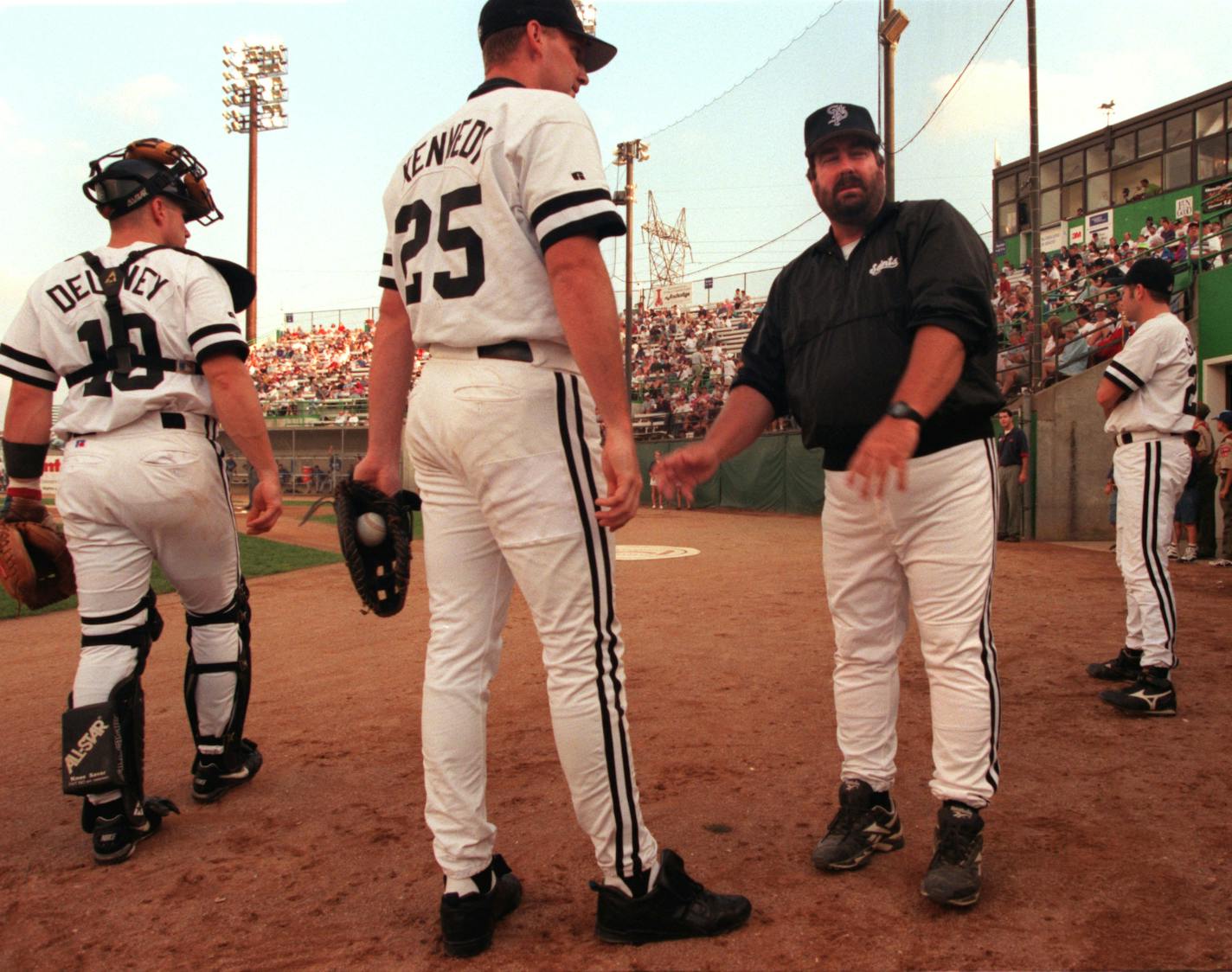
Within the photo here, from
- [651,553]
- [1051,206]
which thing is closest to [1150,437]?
[651,553]

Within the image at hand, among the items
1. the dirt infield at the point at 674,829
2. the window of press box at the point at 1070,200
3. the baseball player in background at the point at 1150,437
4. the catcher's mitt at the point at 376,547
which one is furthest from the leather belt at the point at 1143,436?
the window of press box at the point at 1070,200

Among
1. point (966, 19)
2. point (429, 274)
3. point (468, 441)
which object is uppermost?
point (966, 19)

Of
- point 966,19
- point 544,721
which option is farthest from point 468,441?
point 966,19

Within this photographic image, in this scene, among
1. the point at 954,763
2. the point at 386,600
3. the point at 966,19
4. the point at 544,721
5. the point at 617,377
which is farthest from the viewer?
the point at 966,19

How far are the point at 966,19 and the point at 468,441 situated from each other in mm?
17402

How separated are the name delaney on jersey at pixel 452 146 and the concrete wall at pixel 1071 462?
13241 mm

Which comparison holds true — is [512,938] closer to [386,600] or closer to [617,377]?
[386,600]

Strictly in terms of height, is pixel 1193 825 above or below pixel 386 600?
below

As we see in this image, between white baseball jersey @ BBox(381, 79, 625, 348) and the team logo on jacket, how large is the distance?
2.74 feet

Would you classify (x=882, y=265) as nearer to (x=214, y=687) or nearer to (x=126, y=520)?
(x=126, y=520)

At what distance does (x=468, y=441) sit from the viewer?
2.21m

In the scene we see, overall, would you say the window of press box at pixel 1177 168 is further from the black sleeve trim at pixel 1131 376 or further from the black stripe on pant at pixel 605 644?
the black stripe on pant at pixel 605 644

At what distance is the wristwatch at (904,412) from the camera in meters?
2.34

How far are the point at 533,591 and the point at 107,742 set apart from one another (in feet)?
5.29
